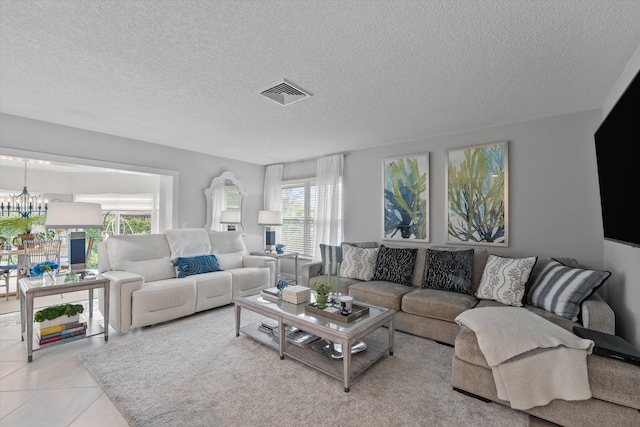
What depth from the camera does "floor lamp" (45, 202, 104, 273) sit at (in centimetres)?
279

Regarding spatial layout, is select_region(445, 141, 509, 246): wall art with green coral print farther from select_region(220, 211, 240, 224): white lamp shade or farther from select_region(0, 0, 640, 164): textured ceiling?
select_region(220, 211, 240, 224): white lamp shade

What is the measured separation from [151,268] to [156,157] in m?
1.77

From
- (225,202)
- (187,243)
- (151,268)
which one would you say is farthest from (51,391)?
(225,202)

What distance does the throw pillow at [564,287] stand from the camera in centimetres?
224

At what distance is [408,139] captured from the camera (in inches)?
161

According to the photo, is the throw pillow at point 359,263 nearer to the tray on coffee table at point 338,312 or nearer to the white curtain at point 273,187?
the tray on coffee table at point 338,312

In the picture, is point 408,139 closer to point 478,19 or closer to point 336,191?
point 336,191

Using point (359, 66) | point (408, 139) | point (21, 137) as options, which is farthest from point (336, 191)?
point (21, 137)

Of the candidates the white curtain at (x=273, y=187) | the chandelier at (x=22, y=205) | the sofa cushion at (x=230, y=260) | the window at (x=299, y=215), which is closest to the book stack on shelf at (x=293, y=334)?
the sofa cushion at (x=230, y=260)

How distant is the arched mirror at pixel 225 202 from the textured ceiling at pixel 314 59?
1819 mm

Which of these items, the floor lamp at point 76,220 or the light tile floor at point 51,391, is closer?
the light tile floor at point 51,391

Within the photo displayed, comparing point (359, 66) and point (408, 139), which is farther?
point (408, 139)

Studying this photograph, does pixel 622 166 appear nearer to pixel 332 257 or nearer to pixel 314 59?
pixel 314 59

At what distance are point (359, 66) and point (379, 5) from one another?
62cm
